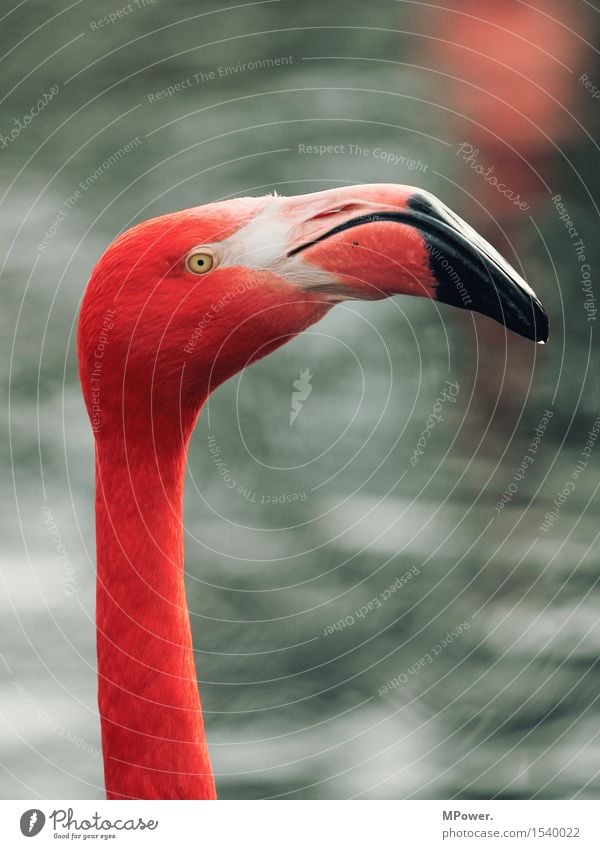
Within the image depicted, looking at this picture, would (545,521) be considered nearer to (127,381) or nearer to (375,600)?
(375,600)

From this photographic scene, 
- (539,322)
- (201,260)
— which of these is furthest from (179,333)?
(539,322)

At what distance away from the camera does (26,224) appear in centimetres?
160

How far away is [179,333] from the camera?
114cm

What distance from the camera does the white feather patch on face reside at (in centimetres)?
112

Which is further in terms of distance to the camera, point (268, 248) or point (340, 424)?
point (340, 424)

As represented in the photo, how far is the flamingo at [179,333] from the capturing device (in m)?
1.11

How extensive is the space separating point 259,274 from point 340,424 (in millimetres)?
484

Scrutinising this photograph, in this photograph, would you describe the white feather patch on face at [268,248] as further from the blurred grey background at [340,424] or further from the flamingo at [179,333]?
the blurred grey background at [340,424]

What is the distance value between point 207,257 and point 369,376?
1.70 ft

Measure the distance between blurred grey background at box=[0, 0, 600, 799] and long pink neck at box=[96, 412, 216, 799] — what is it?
0.94 feet

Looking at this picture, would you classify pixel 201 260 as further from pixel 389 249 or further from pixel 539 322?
pixel 539 322

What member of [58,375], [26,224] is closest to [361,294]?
[58,375]

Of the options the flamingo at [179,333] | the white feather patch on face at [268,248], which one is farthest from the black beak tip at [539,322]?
the white feather patch on face at [268,248]
